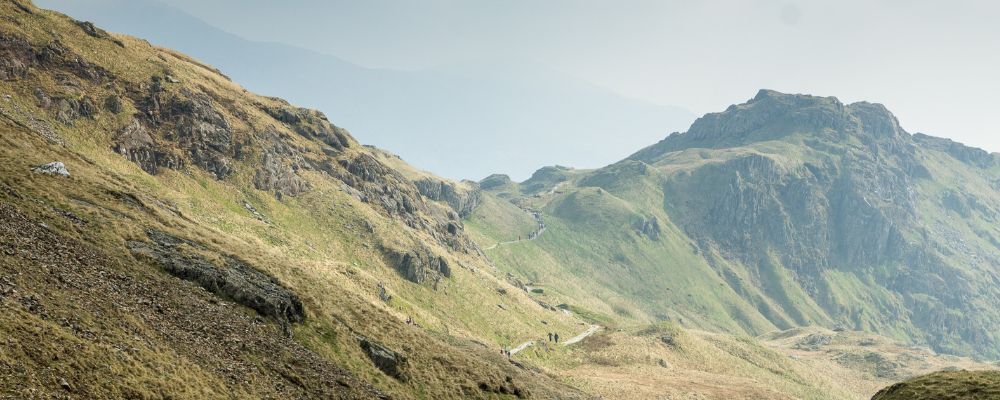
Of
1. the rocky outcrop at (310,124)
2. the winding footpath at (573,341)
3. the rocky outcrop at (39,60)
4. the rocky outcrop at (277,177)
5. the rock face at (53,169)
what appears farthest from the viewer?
the rocky outcrop at (310,124)

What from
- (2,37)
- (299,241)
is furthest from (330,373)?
(2,37)

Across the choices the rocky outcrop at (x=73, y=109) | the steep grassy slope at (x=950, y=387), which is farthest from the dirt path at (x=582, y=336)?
the rocky outcrop at (x=73, y=109)

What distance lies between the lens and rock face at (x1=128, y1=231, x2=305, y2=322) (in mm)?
36875

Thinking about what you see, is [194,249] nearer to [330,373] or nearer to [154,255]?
[154,255]

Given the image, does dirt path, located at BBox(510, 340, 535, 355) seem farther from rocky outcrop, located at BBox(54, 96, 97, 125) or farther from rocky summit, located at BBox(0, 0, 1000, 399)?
rocky outcrop, located at BBox(54, 96, 97, 125)

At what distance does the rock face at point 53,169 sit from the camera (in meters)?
42.1

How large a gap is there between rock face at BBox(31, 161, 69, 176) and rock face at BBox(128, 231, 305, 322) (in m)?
9.67

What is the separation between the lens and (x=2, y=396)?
18.3 metres

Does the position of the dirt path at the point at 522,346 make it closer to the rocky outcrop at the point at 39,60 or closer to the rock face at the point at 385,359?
the rock face at the point at 385,359

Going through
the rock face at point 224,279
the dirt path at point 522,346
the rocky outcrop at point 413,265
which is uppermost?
the rock face at point 224,279

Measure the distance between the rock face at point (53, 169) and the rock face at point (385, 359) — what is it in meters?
27.2

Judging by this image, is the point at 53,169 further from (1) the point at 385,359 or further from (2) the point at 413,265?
(2) the point at 413,265

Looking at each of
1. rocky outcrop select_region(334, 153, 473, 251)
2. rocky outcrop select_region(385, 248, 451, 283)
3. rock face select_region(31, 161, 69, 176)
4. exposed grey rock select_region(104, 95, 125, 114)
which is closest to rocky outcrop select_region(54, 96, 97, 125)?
exposed grey rock select_region(104, 95, 125, 114)

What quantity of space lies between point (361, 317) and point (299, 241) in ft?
133
